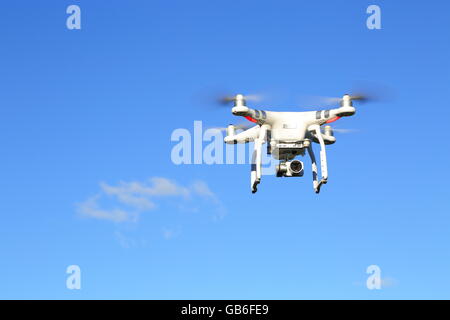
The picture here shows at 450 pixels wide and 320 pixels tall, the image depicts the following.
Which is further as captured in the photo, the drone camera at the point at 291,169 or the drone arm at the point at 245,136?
the drone arm at the point at 245,136

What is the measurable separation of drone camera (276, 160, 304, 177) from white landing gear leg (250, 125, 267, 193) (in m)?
2.07

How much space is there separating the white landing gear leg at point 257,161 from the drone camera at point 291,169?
2072 millimetres

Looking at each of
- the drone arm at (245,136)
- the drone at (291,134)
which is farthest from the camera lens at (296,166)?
the drone arm at (245,136)

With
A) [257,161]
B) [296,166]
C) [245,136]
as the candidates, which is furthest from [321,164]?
[245,136]

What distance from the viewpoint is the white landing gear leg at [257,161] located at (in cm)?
9756

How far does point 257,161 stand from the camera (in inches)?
3841

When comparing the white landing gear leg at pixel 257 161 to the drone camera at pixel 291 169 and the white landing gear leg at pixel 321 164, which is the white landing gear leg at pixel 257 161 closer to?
the drone camera at pixel 291 169

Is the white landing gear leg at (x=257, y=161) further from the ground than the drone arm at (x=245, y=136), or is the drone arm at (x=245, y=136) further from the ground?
the drone arm at (x=245, y=136)

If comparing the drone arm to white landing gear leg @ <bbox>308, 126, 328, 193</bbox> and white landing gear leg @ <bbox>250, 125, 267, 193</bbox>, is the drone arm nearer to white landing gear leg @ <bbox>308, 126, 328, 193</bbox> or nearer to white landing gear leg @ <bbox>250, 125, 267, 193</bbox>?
white landing gear leg @ <bbox>250, 125, 267, 193</bbox>
